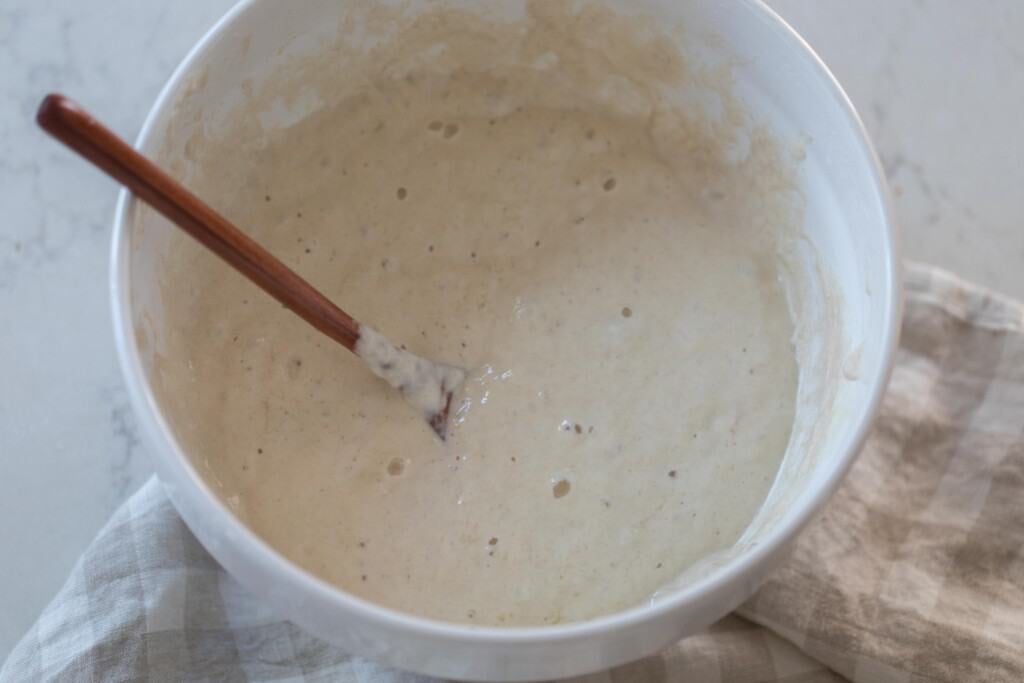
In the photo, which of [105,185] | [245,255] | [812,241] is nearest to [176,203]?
[245,255]

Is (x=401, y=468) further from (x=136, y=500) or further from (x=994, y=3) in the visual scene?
(x=994, y=3)

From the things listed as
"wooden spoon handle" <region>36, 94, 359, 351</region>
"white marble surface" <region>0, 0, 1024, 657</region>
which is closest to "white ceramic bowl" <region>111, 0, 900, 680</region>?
"wooden spoon handle" <region>36, 94, 359, 351</region>

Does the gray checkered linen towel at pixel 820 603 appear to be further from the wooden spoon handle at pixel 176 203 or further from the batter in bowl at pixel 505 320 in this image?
the wooden spoon handle at pixel 176 203

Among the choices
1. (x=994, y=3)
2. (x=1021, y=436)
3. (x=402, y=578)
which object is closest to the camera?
(x=402, y=578)

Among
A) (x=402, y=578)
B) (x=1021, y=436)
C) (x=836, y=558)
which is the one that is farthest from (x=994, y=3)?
(x=402, y=578)

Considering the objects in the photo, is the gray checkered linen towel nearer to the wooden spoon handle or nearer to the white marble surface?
the white marble surface
